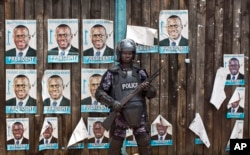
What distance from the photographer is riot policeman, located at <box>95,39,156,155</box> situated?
5695 mm

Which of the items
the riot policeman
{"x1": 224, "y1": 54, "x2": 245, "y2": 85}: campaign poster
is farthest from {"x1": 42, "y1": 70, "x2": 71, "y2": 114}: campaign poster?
{"x1": 224, "y1": 54, "x2": 245, "y2": 85}: campaign poster

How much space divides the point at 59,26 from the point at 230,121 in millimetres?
2846

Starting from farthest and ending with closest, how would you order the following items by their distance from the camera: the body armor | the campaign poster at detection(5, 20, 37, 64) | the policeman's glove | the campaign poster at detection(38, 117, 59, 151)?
the campaign poster at detection(38, 117, 59, 151) → the campaign poster at detection(5, 20, 37, 64) → the body armor → the policeman's glove

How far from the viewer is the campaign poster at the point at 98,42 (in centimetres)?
684

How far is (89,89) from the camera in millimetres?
6875

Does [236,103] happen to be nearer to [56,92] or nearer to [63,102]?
[63,102]

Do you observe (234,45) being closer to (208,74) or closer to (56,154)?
(208,74)

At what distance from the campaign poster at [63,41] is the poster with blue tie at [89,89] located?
0.25m

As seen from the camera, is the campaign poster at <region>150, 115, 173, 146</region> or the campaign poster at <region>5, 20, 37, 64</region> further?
the campaign poster at <region>150, 115, 173, 146</region>

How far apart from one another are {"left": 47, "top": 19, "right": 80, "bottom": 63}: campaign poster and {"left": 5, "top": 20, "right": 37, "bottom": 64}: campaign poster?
0.24 metres

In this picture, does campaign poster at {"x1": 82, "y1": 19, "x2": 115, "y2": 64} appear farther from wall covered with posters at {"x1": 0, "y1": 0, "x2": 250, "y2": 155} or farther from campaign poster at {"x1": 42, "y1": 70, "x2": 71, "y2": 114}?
campaign poster at {"x1": 42, "y1": 70, "x2": 71, "y2": 114}

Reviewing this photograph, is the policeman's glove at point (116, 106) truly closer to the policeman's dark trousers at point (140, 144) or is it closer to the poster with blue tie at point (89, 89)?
the policeman's dark trousers at point (140, 144)

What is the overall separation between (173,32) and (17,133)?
266 centimetres

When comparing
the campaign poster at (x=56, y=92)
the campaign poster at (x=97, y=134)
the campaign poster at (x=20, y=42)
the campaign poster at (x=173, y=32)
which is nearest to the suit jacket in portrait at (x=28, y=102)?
the campaign poster at (x=56, y=92)
